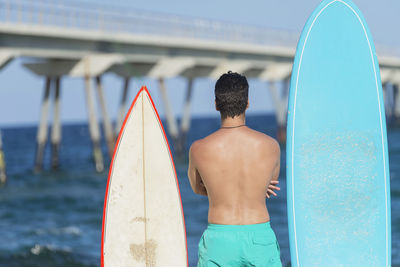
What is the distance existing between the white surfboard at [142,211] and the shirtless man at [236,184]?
1326 mm

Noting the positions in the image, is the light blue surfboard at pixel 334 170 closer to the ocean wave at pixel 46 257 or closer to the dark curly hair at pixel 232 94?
the dark curly hair at pixel 232 94

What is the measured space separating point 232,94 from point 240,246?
695 millimetres

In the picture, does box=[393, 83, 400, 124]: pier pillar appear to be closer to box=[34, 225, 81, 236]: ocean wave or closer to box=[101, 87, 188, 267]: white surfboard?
box=[34, 225, 81, 236]: ocean wave

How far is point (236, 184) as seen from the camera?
8.39ft

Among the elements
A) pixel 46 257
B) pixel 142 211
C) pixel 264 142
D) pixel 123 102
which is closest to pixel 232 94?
pixel 264 142

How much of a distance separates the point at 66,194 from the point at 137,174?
11990 millimetres

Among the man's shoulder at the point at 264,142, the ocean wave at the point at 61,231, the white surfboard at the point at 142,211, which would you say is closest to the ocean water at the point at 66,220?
the ocean wave at the point at 61,231

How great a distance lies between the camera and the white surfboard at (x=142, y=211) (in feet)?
12.7

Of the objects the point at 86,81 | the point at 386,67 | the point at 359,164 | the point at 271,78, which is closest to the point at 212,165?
the point at 359,164

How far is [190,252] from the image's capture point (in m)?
8.01

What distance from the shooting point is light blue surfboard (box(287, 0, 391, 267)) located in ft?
12.8

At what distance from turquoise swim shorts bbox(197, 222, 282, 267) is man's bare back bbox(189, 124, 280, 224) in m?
0.04

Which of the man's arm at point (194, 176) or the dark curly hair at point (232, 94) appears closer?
the dark curly hair at point (232, 94)

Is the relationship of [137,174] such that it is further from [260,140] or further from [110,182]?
[260,140]
